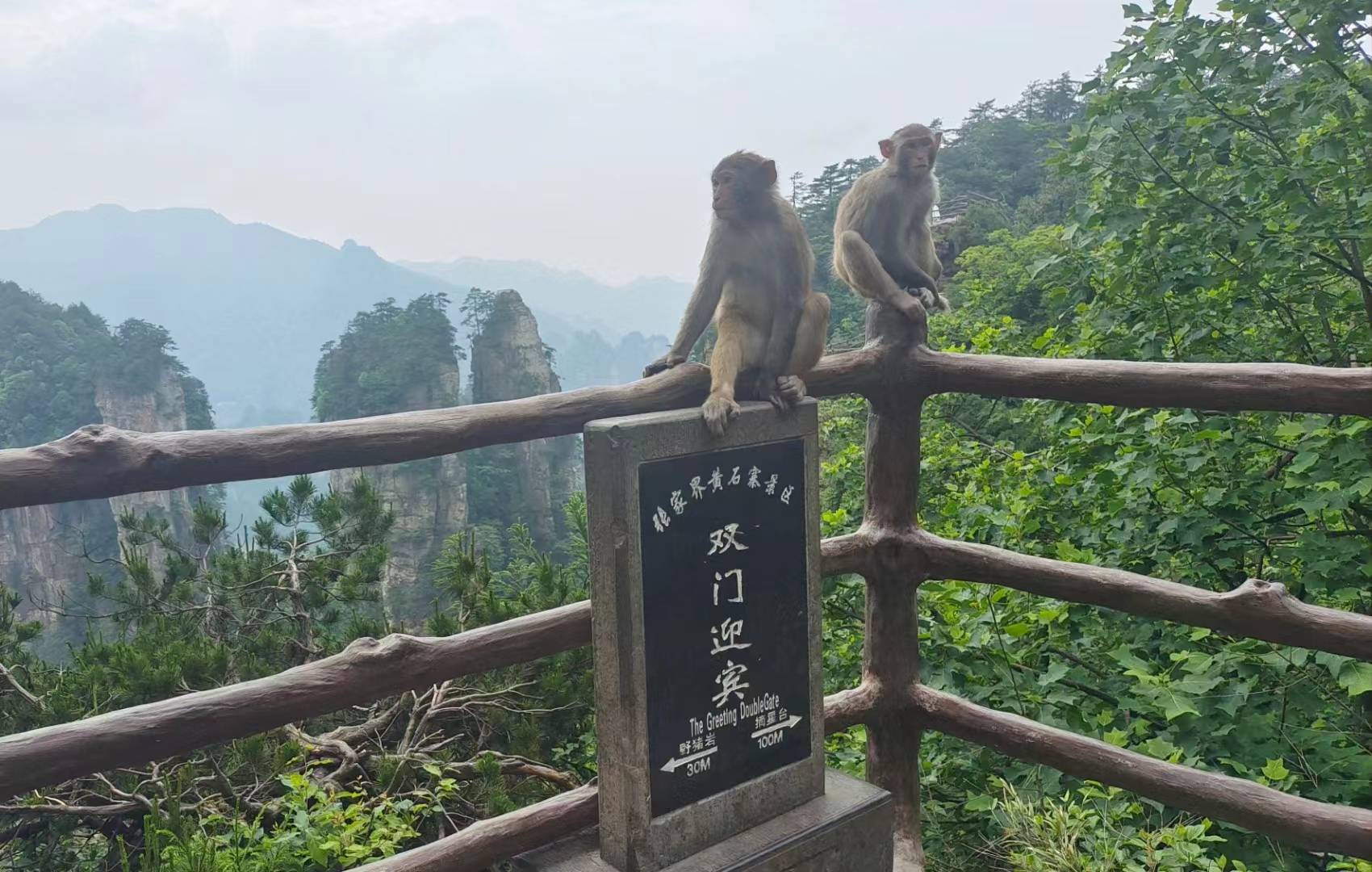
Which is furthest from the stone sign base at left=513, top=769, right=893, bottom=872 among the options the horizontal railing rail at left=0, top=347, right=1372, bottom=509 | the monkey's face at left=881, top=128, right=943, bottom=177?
the monkey's face at left=881, top=128, right=943, bottom=177

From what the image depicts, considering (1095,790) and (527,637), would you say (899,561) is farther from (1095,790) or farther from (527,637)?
(527,637)

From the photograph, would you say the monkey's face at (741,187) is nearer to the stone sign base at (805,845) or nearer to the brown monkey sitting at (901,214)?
the brown monkey sitting at (901,214)

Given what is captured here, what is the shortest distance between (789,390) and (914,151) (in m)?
1.83

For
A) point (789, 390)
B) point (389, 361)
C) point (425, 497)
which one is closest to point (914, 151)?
point (789, 390)

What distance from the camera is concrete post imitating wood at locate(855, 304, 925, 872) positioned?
2.58 meters

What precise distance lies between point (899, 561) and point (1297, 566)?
1388mm

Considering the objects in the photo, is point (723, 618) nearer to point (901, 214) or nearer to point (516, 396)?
point (901, 214)

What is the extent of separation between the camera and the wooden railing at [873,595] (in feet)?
→ 4.96

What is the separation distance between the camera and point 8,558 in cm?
2567

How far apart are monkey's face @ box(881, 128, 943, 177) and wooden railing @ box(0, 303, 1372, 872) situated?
1176 mm

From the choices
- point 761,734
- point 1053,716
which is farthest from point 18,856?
point 1053,716

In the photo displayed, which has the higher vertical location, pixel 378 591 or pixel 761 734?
pixel 761 734

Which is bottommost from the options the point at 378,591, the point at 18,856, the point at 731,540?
the point at 18,856

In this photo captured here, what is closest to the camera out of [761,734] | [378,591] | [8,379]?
[761,734]
